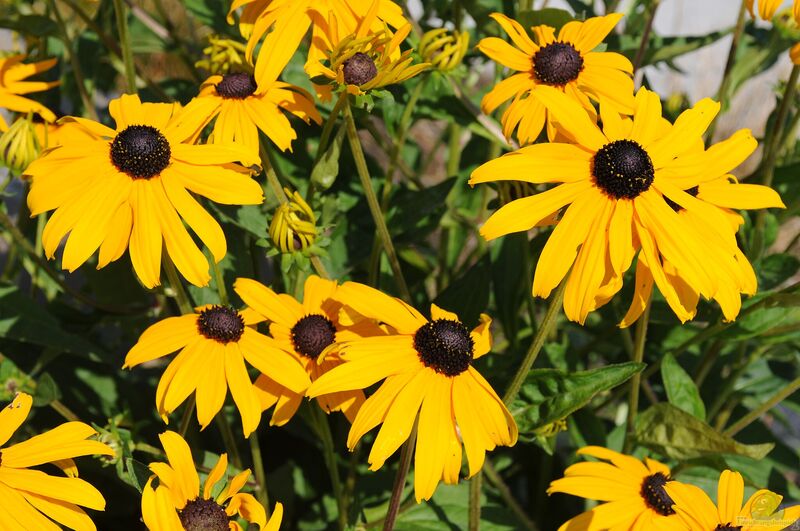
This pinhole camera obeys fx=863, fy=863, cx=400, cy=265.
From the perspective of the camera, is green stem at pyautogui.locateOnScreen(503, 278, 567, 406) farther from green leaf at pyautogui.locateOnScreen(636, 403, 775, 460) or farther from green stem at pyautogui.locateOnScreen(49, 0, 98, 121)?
green stem at pyautogui.locateOnScreen(49, 0, 98, 121)

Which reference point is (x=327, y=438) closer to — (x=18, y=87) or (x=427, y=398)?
(x=427, y=398)

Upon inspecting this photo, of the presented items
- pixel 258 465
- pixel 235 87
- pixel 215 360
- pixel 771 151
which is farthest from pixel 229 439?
pixel 771 151

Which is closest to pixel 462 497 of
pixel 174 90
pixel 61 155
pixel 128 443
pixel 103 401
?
pixel 128 443

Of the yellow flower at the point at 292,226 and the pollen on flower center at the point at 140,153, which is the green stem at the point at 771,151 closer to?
the yellow flower at the point at 292,226

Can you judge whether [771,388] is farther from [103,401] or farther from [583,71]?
[103,401]

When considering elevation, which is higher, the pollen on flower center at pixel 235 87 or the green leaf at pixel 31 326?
the pollen on flower center at pixel 235 87

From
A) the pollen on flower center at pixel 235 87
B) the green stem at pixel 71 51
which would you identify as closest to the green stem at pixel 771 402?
the pollen on flower center at pixel 235 87
